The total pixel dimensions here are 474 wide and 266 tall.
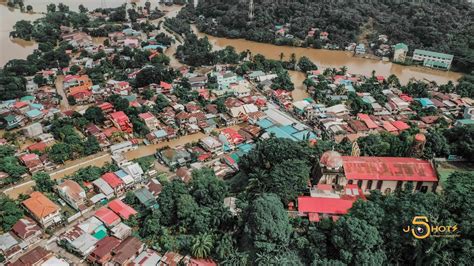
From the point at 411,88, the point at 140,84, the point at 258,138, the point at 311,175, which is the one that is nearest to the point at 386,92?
the point at 411,88

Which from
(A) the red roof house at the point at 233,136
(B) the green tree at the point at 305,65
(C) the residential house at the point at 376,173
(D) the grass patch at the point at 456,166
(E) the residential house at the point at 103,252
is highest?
(C) the residential house at the point at 376,173

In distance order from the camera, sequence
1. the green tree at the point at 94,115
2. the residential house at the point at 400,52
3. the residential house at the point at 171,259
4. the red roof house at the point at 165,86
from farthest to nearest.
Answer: the residential house at the point at 400,52, the red roof house at the point at 165,86, the green tree at the point at 94,115, the residential house at the point at 171,259

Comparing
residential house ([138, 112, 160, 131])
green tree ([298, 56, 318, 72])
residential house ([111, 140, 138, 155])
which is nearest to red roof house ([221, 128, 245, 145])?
residential house ([138, 112, 160, 131])

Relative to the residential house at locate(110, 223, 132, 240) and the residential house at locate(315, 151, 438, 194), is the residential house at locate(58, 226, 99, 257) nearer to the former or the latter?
the residential house at locate(110, 223, 132, 240)

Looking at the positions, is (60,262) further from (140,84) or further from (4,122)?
(140,84)

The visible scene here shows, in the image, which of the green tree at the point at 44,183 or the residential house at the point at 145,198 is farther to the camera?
the green tree at the point at 44,183

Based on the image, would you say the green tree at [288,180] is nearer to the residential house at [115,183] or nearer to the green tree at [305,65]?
the residential house at [115,183]

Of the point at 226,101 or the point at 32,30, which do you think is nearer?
the point at 226,101

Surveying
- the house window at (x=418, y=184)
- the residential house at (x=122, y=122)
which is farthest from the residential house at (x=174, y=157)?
the house window at (x=418, y=184)
